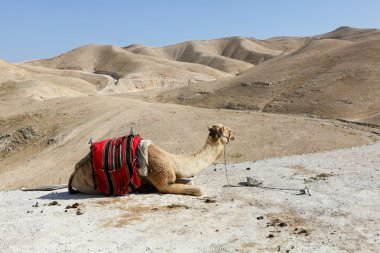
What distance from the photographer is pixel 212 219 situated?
7.53 m

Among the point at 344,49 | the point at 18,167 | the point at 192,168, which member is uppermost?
the point at 344,49

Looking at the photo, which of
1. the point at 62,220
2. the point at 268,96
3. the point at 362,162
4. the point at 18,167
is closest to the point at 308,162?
the point at 362,162

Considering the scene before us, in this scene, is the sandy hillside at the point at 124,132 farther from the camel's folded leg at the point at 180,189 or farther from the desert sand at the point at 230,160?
the camel's folded leg at the point at 180,189

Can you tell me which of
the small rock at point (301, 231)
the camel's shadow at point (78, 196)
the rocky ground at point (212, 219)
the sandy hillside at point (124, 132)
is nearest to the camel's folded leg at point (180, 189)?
the rocky ground at point (212, 219)

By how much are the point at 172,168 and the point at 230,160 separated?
994cm

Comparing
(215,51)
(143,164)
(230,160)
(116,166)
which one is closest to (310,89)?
(230,160)

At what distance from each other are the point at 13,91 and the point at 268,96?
2325cm

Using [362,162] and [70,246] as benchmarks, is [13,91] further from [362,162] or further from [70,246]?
[70,246]

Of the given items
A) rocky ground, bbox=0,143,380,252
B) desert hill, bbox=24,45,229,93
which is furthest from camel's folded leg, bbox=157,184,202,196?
desert hill, bbox=24,45,229,93

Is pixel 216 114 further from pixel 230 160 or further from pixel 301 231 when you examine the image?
pixel 301 231

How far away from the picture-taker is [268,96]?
3891 cm

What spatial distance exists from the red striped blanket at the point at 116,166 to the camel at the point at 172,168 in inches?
10.7

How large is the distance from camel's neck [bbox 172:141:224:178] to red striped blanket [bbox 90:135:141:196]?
31.7 inches

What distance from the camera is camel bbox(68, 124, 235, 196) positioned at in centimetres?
907
